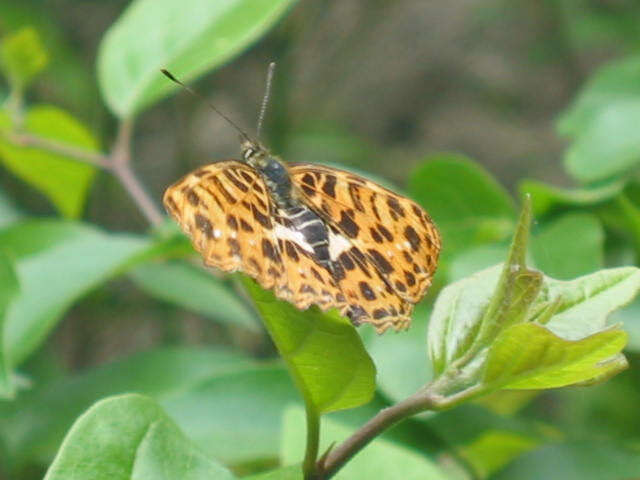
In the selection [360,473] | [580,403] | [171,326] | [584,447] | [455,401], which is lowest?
[580,403]

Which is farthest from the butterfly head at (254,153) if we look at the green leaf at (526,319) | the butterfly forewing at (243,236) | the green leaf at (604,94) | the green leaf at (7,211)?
the green leaf at (7,211)

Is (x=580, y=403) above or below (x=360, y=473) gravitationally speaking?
below

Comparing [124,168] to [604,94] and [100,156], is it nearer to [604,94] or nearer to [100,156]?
[100,156]

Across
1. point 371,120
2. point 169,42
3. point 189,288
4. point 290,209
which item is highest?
point 169,42

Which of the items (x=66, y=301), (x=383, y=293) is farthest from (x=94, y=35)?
(x=383, y=293)

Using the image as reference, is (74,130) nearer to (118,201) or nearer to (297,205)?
(297,205)

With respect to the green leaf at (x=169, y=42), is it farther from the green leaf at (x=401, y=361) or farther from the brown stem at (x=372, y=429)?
the brown stem at (x=372, y=429)

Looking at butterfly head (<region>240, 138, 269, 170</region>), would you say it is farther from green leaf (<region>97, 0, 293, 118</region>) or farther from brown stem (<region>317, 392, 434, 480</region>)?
brown stem (<region>317, 392, 434, 480</region>)

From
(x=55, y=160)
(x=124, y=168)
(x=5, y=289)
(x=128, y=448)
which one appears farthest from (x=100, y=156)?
(x=128, y=448)
